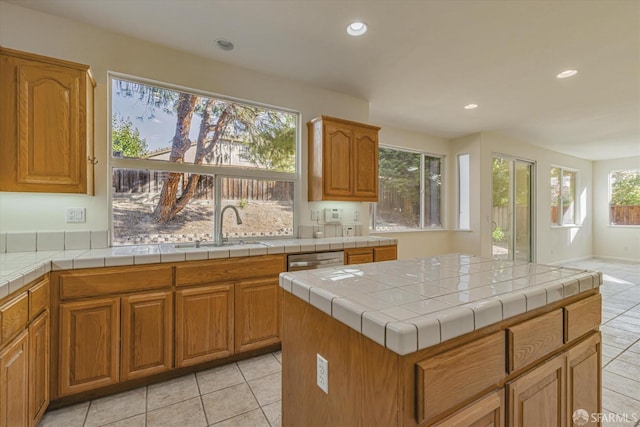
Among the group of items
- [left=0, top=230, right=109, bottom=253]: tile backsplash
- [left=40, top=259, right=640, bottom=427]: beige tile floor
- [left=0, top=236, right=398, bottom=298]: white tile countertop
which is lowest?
[left=40, top=259, right=640, bottom=427]: beige tile floor

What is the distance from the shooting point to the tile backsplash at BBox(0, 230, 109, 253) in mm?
2020

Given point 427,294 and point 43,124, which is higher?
point 43,124

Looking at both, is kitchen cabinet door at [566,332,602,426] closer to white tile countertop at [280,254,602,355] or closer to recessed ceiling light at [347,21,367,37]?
white tile countertop at [280,254,602,355]

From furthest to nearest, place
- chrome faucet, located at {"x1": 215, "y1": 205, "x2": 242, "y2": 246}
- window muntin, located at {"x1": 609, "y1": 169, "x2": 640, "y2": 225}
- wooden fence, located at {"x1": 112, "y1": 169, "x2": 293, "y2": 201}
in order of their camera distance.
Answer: window muntin, located at {"x1": 609, "y1": 169, "x2": 640, "y2": 225}
chrome faucet, located at {"x1": 215, "y1": 205, "x2": 242, "y2": 246}
wooden fence, located at {"x1": 112, "y1": 169, "x2": 293, "y2": 201}

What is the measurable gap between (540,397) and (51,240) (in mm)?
3019

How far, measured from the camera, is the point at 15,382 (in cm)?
135

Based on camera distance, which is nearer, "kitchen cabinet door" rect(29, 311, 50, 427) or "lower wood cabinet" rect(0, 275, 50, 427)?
"lower wood cabinet" rect(0, 275, 50, 427)

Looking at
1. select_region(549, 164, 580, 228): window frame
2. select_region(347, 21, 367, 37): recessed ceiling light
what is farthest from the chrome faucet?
select_region(549, 164, 580, 228): window frame

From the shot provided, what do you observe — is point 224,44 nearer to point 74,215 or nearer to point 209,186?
point 209,186

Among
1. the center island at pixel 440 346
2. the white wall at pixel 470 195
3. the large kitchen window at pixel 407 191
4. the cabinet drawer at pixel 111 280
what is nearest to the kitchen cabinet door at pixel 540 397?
the center island at pixel 440 346

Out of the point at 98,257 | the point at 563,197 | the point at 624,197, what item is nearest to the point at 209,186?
the point at 98,257

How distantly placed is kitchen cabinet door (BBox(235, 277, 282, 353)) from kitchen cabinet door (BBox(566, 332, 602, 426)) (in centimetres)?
188

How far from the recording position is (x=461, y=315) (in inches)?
31.7

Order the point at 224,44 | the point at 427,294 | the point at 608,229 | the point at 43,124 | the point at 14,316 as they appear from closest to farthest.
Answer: the point at 427,294 < the point at 14,316 < the point at 43,124 < the point at 224,44 < the point at 608,229
